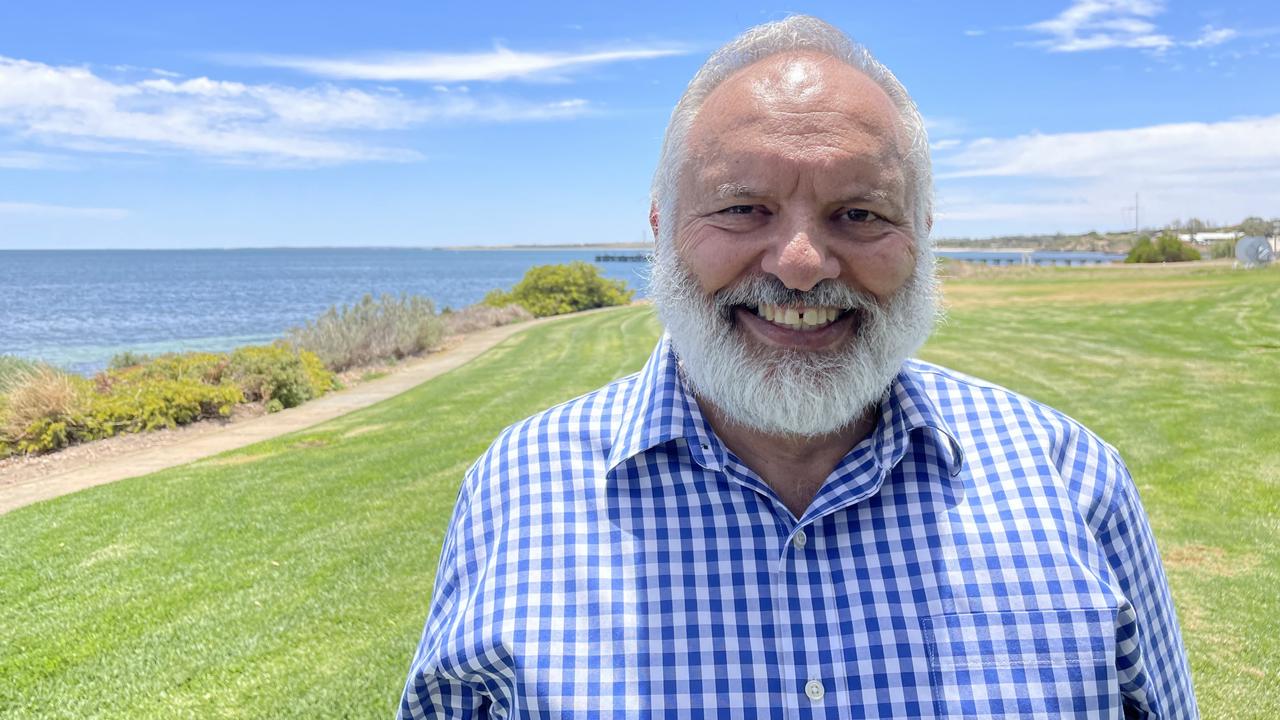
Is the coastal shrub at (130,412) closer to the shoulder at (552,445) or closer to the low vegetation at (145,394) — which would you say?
the low vegetation at (145,394)

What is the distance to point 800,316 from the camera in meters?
1.92

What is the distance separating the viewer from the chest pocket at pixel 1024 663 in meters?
1.66

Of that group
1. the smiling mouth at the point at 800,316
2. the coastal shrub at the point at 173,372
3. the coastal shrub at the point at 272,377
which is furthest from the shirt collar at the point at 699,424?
the coastal shrub at the point at 272,377

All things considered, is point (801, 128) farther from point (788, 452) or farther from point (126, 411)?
point (126, 411)

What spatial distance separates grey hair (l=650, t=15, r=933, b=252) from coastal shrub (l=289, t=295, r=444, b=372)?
18122 mm

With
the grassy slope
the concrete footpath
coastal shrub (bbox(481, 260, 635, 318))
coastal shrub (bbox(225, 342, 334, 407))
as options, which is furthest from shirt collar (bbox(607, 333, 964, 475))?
coastal shrub (bbox(481, 260, 635, 318))

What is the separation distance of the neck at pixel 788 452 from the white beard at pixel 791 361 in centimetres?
3

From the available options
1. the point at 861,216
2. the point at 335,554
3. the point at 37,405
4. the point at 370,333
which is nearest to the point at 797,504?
the point at 861,216

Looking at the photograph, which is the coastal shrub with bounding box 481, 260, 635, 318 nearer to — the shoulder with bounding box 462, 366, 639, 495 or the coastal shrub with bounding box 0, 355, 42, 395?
the coastal shrub with bounding box 0, 355, 42, 395

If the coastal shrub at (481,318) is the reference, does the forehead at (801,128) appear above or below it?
above

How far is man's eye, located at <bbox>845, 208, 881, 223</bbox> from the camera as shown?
1857mm

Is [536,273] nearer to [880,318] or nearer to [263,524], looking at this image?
[263,524]

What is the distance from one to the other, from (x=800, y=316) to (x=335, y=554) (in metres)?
5.55

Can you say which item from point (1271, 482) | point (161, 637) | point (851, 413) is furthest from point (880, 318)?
point (1271, 482)
